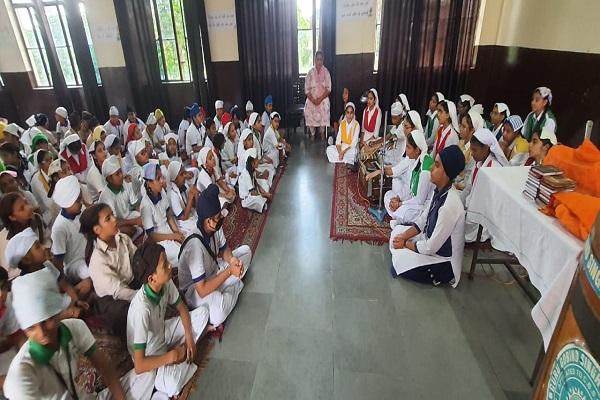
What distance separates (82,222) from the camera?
2182mm

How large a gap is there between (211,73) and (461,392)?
731 centimetres

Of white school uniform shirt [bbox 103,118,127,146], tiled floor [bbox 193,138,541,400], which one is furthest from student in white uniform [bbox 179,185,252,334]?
white school uniform shirt [bbox 103,118,127,146]

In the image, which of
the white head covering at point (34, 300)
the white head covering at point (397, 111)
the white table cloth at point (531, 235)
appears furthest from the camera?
the white head covering at point (397, 111)

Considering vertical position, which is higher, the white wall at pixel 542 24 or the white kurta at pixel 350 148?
the white wall at pixel 542 24

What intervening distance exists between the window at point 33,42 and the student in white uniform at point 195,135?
4.71 meters

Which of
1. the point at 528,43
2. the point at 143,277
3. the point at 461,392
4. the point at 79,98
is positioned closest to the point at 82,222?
the point at 143,277

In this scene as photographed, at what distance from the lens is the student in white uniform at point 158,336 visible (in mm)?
1825

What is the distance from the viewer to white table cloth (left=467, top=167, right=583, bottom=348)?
1586 millimetres

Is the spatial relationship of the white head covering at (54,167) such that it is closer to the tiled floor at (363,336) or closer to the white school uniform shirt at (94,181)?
the white school uniform shirt at (94,181)

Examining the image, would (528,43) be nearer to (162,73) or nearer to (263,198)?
(263,198)

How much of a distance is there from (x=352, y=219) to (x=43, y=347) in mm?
2994

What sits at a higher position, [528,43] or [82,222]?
[528,43]

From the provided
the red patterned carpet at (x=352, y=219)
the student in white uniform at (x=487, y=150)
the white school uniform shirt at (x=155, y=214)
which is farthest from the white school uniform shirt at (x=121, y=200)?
the student in white uniform at (x=487, y=150)

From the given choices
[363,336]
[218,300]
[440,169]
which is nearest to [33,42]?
[218,300]
